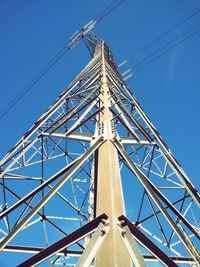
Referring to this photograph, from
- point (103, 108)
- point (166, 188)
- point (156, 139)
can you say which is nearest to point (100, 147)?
point (103, 108)

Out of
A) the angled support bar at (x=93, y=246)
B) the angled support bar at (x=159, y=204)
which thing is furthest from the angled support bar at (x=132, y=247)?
the angled support bar at (x=159, y=204)

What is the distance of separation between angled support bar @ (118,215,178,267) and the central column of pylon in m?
0.12

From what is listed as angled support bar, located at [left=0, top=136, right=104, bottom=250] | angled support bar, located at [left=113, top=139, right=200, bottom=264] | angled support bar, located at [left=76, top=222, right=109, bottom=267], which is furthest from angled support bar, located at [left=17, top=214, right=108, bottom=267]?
angled support bar, located at [left=113, top=139, right=200, bottom=264]

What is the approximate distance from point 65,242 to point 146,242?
0.95 metres

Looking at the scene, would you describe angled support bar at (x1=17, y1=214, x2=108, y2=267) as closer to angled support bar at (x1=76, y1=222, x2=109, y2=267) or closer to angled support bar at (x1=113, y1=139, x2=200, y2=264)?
angled support bar at (x1=76, y1=222, x2=109, y2=267)

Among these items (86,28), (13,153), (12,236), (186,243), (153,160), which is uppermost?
(86,28)

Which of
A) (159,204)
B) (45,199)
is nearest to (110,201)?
(159,204)


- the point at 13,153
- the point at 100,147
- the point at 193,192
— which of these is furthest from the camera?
the point at 13,153

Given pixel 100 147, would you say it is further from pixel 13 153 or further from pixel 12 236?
pixel 13 153

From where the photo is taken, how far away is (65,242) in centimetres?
337

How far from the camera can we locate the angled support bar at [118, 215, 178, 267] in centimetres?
329

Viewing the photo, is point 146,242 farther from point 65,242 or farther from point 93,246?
point 65,242

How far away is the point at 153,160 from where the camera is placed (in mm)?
7812

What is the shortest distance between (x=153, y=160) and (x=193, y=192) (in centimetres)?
218
